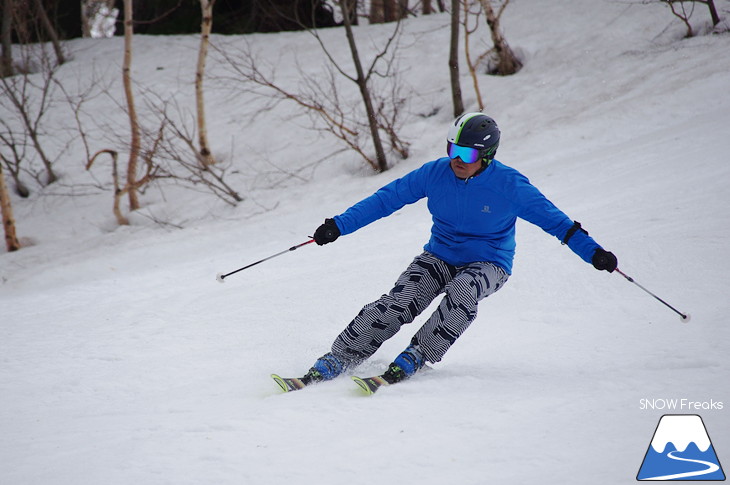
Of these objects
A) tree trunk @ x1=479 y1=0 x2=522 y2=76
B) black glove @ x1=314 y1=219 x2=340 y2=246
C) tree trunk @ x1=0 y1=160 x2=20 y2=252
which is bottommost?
tree trunk @ x1=0 y1=160 x2=20 y2=252

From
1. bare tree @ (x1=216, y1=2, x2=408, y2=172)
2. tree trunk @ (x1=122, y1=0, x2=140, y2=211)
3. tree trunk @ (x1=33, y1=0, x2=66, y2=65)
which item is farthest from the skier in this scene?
tree trunk @ (x1=33, y1=0, x2=66, y2=65)

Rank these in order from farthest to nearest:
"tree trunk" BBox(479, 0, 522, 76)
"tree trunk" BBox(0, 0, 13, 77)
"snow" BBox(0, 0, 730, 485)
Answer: "tree trunk" BBox(0, 0, 13, 77), "tree trunk" BBox(479, 0, 522, 76), "snow" BBox(0, 0, 730, 485)

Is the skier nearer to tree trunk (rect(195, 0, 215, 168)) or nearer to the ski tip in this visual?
the ski tip

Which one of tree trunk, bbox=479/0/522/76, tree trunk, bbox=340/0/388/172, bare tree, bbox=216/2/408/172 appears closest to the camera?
tree trunk, bbox=340/0/388/172

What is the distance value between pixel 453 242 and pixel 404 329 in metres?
0.98

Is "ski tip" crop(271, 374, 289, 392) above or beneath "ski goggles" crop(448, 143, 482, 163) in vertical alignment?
→ beneath

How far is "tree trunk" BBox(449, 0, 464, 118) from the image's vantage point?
8.82 metres

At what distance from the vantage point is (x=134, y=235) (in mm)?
8531

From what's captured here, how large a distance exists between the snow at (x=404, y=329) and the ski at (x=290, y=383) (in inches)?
2.9

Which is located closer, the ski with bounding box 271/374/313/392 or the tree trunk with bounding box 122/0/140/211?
the ski with bounding box 271/374/313/392

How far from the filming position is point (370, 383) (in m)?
2.92

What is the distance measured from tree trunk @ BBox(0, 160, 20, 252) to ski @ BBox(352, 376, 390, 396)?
7.31 metres

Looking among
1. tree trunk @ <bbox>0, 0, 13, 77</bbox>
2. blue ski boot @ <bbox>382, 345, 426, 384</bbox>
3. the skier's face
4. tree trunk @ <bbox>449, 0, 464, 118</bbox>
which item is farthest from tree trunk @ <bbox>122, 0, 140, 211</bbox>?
blue ski boot @ <bbox>382, 345, 426, 384</bbox>

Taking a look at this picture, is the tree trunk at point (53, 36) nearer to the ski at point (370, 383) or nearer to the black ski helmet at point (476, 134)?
the black ski helmet at point (476, 134)
